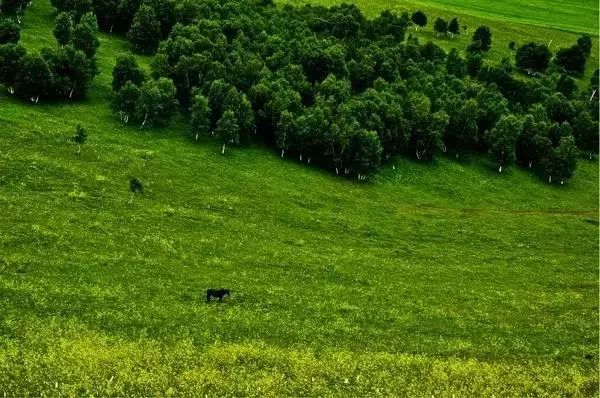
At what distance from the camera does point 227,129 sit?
111 m

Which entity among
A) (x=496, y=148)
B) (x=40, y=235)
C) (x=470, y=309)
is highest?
(x=496, y=148)

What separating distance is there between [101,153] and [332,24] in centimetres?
10267

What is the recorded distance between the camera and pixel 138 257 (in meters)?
67.3

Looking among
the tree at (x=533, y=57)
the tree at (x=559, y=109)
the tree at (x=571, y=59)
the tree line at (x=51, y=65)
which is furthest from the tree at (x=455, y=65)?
the tree line at (x=51, y=65)

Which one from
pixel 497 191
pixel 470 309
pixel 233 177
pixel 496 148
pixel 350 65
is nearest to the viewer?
pixel 470 309

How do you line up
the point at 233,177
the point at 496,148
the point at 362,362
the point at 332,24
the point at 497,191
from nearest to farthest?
1. the point at 362,362
2. the point at 233,177
3. the point at 497,191
4. the point at 496,148
5. the point at 332,24

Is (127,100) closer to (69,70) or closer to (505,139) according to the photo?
(69,70)

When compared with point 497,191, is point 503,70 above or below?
above

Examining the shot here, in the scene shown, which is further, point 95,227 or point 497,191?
point 497,191

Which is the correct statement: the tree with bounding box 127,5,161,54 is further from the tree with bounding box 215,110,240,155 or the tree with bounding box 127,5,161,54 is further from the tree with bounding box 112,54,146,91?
the tree with bounding box 215,110,240,155

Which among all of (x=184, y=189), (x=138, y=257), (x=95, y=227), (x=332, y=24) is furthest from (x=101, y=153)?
(x=332, y=24)

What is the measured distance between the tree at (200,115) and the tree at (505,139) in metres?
61.3

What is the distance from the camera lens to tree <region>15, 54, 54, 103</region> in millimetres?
107438

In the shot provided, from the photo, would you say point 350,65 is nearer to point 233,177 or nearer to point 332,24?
point 332,24
